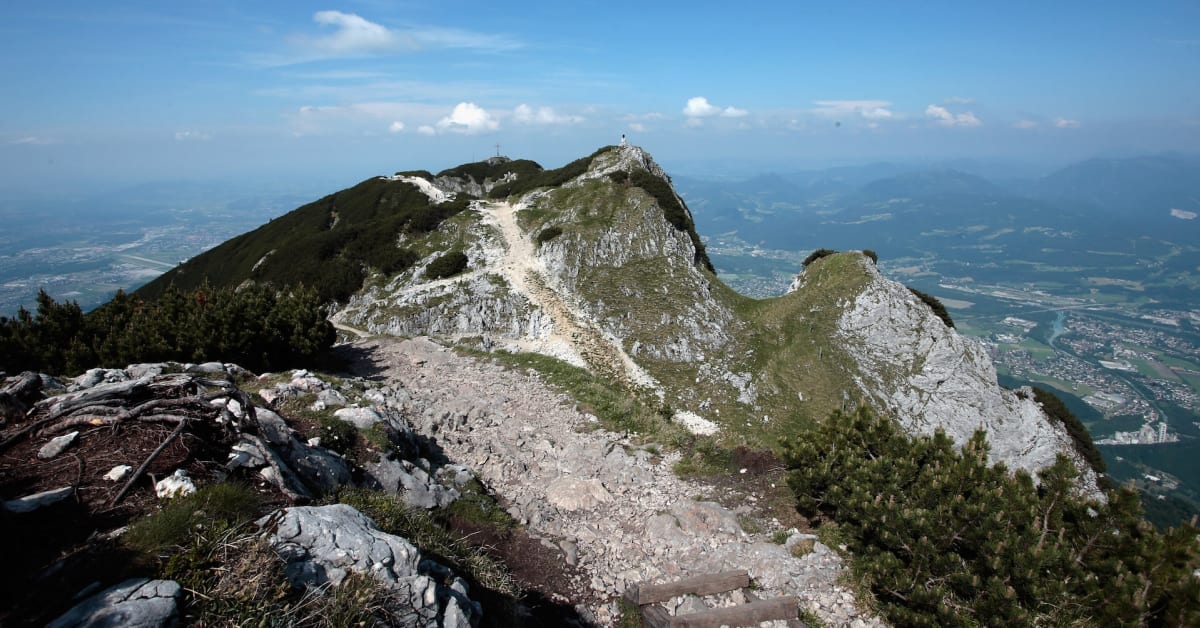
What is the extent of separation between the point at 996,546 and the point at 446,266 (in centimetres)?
3155

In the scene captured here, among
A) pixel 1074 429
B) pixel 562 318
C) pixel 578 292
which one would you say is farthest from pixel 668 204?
pixel 1074 429

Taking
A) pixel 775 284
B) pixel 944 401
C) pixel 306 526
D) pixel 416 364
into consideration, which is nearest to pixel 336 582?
pixel 306 526

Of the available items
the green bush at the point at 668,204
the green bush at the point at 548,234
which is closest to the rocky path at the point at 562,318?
the green bush at the point at 548,234

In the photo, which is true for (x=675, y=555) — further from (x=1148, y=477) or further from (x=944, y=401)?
(x=1148, y=477)

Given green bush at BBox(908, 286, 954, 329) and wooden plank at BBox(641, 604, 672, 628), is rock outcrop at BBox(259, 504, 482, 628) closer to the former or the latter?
wooden plank at BBox(641, 604, 672, 628)

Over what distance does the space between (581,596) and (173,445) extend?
21.4 ft

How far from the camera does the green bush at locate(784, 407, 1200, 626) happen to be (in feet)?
20.7

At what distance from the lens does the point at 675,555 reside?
10344mm

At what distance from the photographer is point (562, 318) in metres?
29.9

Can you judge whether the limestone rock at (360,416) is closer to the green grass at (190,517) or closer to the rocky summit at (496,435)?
the rocky summit at (496,435)

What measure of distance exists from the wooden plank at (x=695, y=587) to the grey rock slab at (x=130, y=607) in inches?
254

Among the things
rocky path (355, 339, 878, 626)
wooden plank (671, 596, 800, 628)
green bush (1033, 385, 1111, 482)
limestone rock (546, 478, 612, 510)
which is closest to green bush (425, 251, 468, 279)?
rocky path (355, 339, 878, 626)

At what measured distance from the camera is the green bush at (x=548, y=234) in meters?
35.5

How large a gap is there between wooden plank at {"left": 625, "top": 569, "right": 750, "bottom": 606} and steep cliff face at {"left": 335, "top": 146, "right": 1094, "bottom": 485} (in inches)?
622
